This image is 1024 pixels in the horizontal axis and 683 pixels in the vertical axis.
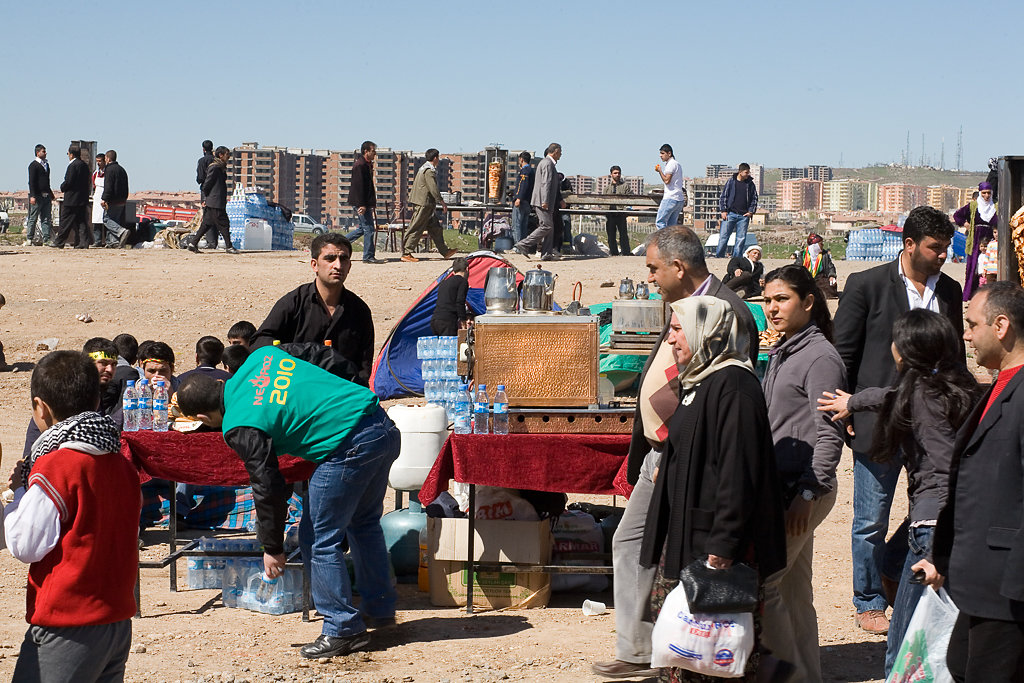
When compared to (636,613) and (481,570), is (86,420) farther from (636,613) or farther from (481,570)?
(481,570)

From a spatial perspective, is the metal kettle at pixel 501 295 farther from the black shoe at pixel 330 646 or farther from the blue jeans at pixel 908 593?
the blue jeans at pixel 908 593

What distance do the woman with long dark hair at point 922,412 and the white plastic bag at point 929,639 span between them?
0.16 m

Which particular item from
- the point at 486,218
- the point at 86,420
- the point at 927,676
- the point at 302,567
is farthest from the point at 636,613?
the point at 486,218

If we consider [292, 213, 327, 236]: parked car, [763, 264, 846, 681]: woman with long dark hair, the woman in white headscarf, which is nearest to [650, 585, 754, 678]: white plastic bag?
the woman in white headscarf

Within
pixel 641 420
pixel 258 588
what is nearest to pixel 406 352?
pixel 258 588

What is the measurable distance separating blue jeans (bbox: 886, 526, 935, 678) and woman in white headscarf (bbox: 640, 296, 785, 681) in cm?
81

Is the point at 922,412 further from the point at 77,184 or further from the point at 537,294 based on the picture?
the point at 77,184

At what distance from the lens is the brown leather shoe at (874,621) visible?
18.7 ft

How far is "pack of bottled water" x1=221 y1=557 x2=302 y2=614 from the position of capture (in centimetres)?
616

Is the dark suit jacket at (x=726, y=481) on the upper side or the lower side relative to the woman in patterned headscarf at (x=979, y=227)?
lower

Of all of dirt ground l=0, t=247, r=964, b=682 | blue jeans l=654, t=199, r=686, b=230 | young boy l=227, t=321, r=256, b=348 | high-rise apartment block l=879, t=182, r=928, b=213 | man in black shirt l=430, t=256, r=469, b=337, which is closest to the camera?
dirt ground l=0, t=247, r=964, b=682

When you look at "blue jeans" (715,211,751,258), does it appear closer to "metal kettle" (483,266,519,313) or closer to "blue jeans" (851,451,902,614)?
"metal kettle" (483,266,519,313)

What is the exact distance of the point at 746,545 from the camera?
3791mm

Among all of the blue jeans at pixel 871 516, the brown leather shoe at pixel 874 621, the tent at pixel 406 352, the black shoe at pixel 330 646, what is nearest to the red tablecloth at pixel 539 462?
the black shoe at pixel 330 646
